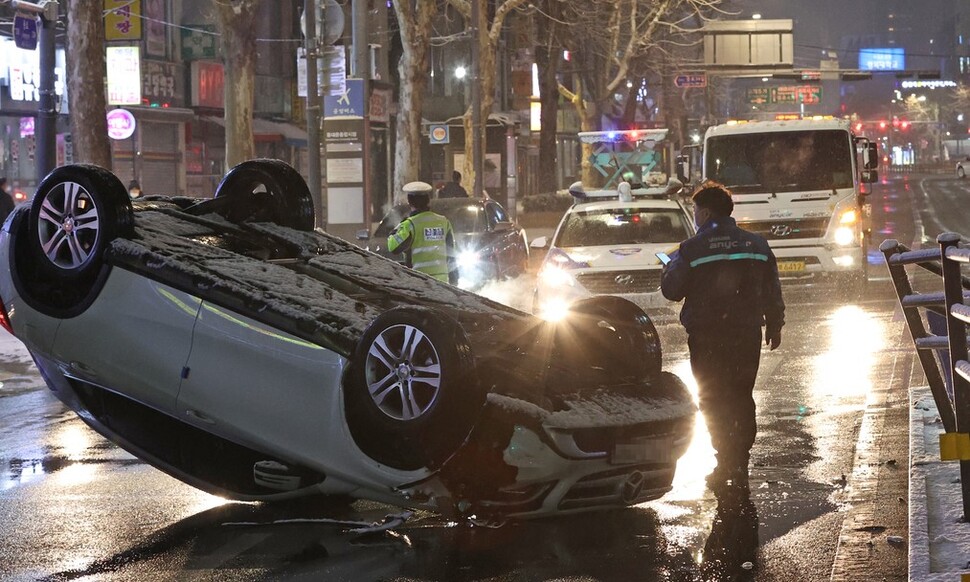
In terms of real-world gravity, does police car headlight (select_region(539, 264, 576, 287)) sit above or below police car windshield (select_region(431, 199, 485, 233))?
below

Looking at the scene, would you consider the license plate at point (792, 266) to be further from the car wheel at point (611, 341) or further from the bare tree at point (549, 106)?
the bare tree at point (549, 106)

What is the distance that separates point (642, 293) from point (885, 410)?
656cm

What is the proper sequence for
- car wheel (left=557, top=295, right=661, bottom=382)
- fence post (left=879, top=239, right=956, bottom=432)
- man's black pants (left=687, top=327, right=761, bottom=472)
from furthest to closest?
man's black pants (left=687, top=327, right=761, bottom=472) < fence post (left=879, top=239, right=956, bottom=432) < car wheel (left=557, top=295, right=661, bottom=382)

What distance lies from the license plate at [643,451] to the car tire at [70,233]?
2.46m

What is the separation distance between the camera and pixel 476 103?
33.7 meters

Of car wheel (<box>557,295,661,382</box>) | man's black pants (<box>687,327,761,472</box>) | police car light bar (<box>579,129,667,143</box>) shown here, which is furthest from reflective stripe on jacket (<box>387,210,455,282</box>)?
police car light bar (<box>579,129,667,143</box>)

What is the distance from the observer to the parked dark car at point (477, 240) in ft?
66.8

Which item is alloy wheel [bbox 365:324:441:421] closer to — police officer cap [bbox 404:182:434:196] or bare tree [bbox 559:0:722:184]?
police officer cap [bbox 404:182:434:196]

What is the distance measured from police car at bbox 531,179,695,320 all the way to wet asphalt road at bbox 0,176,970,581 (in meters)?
6.31

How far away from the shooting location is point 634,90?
6712 cm

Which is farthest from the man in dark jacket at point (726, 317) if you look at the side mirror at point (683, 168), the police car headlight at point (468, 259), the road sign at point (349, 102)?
the road sign at point (349, 102)

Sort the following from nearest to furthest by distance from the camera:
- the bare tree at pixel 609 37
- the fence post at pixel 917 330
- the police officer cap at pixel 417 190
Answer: the fence post at pixel 917 330, the police officer cap at pixel 417 190, the bare tree at pixel 609 37

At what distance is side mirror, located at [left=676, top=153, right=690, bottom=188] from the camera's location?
22781mm

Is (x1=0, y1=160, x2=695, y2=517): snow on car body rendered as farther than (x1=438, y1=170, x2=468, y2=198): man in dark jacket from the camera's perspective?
No
